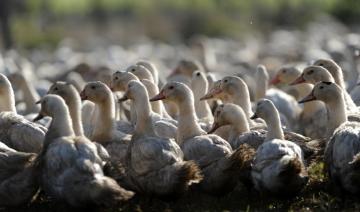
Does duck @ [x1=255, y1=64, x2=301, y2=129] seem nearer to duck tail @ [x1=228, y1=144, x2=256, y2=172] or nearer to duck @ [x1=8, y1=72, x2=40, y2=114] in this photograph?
duck @ [x1=8, y1=72, x2=40, y2=114]

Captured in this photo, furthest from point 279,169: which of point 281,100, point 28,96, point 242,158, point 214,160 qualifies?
point 28,96

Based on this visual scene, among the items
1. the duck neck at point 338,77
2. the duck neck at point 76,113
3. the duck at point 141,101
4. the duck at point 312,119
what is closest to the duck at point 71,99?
the duck neck at point 76,113

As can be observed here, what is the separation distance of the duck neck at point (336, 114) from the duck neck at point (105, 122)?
2813mm

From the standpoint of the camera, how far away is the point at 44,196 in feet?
37.9

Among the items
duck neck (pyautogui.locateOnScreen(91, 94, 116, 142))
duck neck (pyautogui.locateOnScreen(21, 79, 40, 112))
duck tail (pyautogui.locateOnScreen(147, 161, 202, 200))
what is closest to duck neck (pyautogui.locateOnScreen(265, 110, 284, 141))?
duck tail (pyautogui.locateOnScreen(147, 161, 202, 200))

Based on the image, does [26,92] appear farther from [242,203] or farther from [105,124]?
[242,203]

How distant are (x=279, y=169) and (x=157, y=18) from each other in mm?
58485

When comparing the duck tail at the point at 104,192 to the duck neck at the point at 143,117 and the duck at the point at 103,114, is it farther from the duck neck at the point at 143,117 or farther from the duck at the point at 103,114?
the duck at the point at 103,114

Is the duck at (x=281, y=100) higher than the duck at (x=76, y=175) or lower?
lower

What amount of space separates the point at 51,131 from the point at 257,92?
7389 mm

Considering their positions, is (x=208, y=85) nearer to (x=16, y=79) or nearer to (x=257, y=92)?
(x=257, y=92)

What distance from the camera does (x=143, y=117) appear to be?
11.7 meters

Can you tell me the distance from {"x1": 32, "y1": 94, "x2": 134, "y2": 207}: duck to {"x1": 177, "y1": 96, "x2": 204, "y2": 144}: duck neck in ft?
5.97

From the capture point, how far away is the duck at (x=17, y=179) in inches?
425
